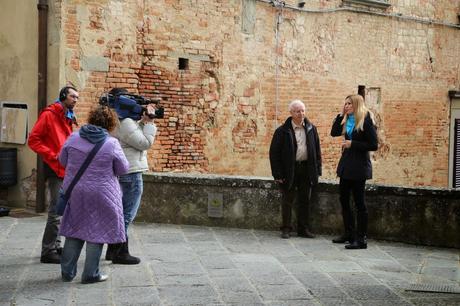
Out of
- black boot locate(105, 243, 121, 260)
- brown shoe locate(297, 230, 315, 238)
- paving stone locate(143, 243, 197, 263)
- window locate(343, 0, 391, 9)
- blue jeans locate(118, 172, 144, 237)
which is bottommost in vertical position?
paving stone locate(143, 243, 197, 263)

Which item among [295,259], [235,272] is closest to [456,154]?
[295,259]

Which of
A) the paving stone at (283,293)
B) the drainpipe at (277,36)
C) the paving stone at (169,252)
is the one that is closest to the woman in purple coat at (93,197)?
the paving stone at (169,252)

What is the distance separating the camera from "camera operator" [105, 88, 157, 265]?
6281mm

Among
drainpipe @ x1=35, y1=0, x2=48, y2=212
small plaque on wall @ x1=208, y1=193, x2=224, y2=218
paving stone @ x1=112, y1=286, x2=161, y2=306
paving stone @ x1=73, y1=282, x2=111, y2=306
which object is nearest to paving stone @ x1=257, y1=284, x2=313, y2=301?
paving stone @ x1=112, y1=286, x2=161, y2=306

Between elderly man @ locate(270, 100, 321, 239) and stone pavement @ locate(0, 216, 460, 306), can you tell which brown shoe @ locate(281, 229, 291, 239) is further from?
stone pavement @ locate(0, 216, 460, 306)

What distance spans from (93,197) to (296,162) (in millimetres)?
3151

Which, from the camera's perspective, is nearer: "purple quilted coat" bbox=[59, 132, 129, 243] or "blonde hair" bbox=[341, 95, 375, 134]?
"purple quilted coat" bbox=[59, 132, 129, 243]

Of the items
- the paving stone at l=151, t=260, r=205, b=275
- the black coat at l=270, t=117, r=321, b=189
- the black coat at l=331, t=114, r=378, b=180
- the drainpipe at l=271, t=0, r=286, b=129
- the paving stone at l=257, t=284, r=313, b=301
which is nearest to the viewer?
the paving stone at l=257, t=284, r=313, b=301

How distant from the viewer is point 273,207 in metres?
8.45

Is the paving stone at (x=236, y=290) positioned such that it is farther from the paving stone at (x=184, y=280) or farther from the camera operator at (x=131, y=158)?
the camera operator at (x=131, y=158)

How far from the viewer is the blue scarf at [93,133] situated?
A: 18.1 feet

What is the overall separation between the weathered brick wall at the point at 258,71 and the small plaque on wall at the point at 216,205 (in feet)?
8.88

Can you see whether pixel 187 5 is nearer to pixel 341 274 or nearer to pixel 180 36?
pixel 180 36

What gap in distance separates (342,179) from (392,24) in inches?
375
